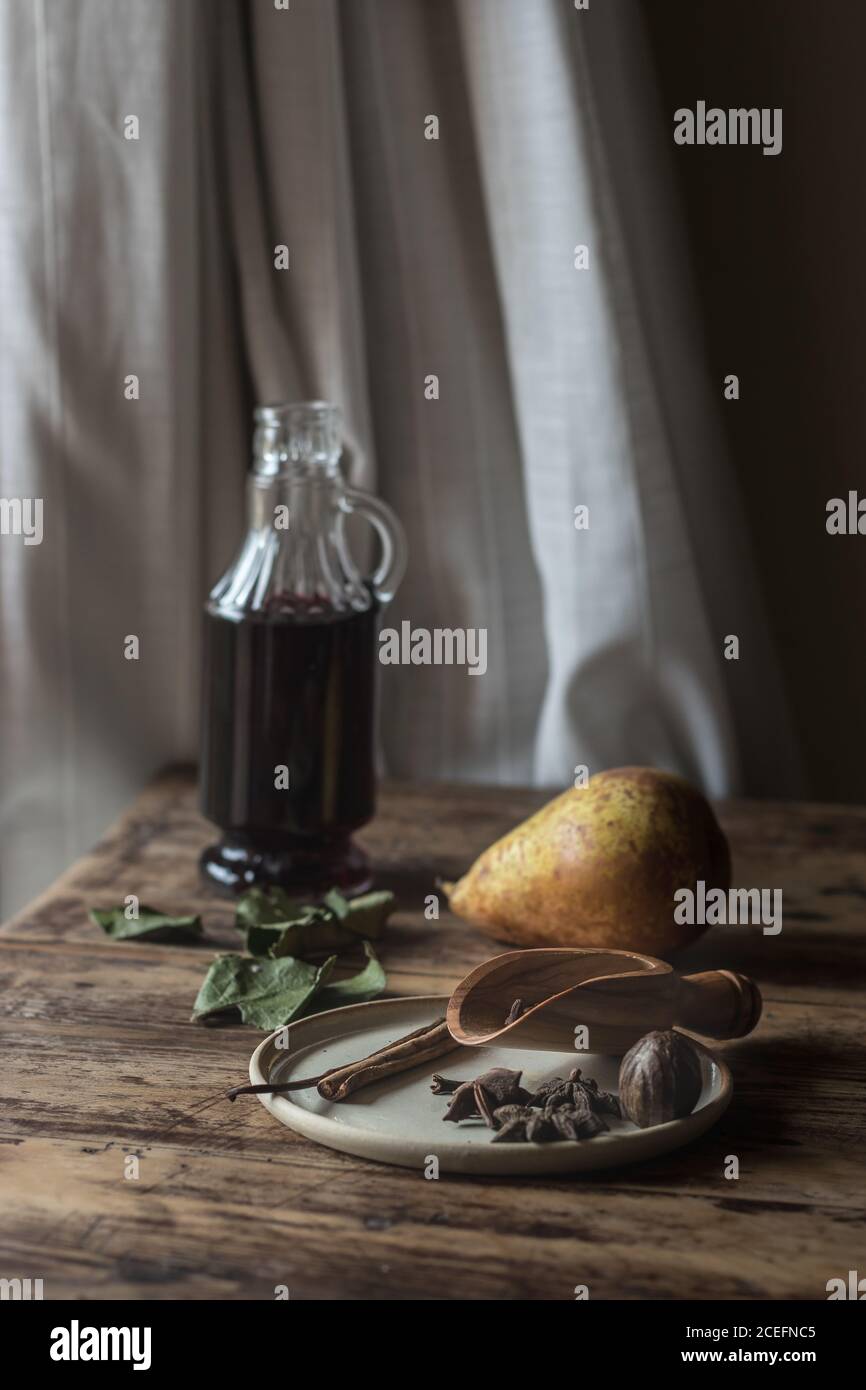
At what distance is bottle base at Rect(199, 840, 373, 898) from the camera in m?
1.00

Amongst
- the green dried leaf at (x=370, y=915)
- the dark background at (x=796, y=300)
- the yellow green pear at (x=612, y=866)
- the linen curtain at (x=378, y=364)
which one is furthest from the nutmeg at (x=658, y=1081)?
the dark background at (x=796, y=300)

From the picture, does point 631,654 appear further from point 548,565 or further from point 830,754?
point 830,754

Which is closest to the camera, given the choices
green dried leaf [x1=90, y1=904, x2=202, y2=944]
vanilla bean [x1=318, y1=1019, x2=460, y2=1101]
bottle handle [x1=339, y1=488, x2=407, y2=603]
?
vanilla bean [x1=318, y1=1019, x2=460, y2=1101]

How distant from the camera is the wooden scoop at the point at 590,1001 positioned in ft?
2.33

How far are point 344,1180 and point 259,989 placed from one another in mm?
199

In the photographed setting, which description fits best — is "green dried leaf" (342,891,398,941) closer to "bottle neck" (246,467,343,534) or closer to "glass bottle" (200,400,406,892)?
"glass bottle" (200,400,406,892)

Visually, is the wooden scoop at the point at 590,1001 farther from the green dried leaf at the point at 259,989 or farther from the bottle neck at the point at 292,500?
the bottle neck at the point at 292,500

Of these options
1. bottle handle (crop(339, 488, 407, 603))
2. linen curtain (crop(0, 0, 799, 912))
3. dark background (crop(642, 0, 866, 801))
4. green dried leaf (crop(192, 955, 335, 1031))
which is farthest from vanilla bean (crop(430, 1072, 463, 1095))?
dark background (crop(642, 0, 866, 801))

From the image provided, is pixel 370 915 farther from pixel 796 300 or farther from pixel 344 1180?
pixel 796 300

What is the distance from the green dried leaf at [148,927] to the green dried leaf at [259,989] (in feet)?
0.26

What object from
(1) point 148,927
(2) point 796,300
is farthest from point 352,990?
(2) point 796,300

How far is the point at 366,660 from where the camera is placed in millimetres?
1002

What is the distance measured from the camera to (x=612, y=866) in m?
0.84
